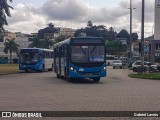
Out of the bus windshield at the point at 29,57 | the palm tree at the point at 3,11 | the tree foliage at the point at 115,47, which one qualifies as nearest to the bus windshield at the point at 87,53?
the palm tree at the point at 3,11

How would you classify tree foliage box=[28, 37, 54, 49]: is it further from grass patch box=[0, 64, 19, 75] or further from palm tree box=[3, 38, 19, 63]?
grass patch box=[0, 64, 19, 75]

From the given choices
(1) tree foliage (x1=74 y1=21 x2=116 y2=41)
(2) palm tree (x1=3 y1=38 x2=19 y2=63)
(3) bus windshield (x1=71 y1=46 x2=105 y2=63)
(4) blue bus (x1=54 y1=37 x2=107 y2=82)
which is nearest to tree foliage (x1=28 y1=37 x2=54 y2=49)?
(2) palm tree (x1=3 y1=38 x2=19 y2=63)

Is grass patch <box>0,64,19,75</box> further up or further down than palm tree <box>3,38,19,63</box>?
further down

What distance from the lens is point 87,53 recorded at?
28.8 meters

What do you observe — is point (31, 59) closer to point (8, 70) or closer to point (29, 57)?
point (29, 57)

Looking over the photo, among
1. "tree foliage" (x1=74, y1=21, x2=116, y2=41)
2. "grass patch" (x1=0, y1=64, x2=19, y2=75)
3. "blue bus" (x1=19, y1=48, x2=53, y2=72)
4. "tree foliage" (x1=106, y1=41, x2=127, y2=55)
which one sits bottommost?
"grass patch" (x1=0, y1=64, x2=19, y2=75)

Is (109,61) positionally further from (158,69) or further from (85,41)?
(85,41)

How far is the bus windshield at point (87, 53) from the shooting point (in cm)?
2866

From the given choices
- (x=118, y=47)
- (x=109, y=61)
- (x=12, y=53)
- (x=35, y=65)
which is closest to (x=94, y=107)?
(x=35, y=65)

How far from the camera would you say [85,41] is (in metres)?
29.1

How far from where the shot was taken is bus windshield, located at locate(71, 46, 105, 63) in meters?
28.7

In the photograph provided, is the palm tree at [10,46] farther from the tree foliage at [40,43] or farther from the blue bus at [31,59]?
the blue bus at [31,59]

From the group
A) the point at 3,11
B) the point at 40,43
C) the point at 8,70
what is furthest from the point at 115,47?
the point at 3,11

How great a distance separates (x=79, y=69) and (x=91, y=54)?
135cm
